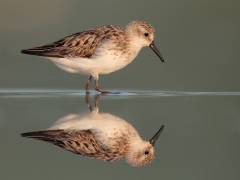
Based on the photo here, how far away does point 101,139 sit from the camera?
7230 millimetres

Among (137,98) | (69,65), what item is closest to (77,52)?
(69,65)

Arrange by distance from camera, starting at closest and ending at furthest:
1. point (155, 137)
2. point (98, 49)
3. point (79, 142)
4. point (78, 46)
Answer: point (79, 142), point (155, 137), point (98, 49), point (78, 46)

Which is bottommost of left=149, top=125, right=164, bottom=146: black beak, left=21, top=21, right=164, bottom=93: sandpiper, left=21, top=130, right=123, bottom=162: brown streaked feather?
left=21, top=130, right=123, bottom=162: brown streaked feather

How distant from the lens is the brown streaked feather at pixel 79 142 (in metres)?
6.78

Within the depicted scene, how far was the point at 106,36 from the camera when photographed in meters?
11.3

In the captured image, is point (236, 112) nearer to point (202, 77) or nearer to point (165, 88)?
point (165, 88)

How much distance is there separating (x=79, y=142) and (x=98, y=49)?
4.39m

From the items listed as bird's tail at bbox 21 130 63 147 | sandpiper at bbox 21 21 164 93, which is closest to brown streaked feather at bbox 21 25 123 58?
sandpiper at bbox 21 21 164 93

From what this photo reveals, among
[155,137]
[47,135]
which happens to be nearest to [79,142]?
[47,135]

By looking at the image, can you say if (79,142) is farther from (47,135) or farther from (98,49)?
(98,49)

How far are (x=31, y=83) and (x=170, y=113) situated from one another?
14.0ft

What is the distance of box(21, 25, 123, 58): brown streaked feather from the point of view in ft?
36.9

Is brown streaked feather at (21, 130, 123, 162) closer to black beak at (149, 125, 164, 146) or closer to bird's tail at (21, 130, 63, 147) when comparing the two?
bird's tail at (21, 130, 63, 147)

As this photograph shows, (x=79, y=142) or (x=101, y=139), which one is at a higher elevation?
(x=101, y=139)
